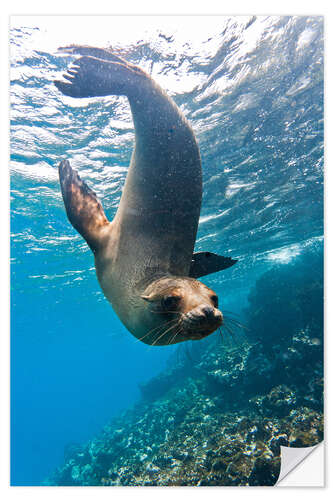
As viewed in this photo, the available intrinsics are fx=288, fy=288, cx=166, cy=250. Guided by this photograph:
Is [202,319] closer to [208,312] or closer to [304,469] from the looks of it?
[208,312]

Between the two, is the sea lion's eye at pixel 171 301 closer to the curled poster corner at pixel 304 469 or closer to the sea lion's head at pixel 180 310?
the sea lion's head at pixel 180 310

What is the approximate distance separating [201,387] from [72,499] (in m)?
9.81

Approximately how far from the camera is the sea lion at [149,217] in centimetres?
177

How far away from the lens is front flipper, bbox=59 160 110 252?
259cm

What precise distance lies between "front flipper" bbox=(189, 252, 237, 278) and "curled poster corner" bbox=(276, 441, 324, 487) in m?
3.96

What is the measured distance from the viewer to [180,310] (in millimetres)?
1490

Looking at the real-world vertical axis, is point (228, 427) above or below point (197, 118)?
below

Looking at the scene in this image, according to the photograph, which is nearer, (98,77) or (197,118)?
(98,77)

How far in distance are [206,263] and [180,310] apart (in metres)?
1.14
